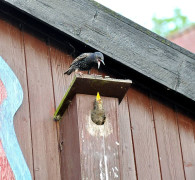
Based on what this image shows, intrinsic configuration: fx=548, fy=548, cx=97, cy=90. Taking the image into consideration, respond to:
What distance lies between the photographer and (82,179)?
249 cm

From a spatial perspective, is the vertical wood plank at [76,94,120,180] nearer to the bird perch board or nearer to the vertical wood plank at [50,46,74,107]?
the bird perch board

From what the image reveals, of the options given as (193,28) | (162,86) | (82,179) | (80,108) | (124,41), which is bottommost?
(82,179)

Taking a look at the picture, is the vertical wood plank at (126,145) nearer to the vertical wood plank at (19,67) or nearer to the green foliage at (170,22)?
the vertical wood plank at (19,67)

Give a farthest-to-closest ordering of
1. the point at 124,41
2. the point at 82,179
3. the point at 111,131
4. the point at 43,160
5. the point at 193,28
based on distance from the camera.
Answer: the point at 193,28, the point at 124,41, the point at 43,160, the point at 111,131, the point at 82,179

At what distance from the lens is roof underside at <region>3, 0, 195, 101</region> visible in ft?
10.1

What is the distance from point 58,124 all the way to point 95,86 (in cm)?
37

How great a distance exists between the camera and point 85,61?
3.15 metres

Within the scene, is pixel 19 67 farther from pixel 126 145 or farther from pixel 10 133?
pixel 126 145

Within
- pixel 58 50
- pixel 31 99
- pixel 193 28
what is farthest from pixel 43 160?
pixel 193 28

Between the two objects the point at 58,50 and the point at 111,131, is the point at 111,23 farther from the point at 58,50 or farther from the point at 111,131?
the point at 111,131

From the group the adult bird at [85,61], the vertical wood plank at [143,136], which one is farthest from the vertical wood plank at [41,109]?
the vertical wood plank at [143,136]

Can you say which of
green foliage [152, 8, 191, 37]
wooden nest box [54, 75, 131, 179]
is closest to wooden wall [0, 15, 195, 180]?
wooden nest box [54, 75, 131, 179]

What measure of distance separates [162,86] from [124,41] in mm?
347

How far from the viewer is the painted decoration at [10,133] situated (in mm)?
2770
